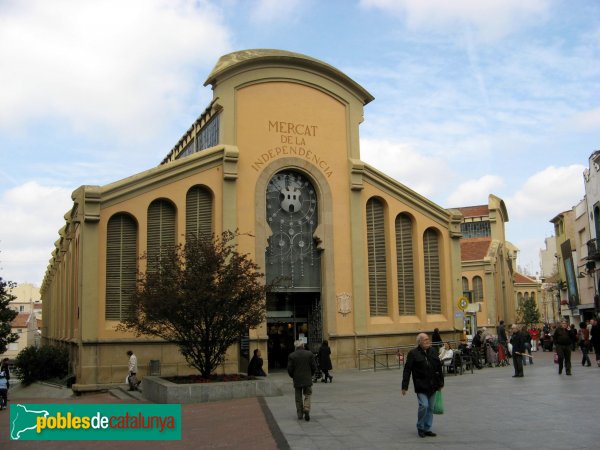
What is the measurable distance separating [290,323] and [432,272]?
24.3ft

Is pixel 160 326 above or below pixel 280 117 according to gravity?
below

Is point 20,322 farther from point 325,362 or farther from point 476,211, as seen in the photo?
point 325,362

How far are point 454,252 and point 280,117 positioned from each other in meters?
10.7

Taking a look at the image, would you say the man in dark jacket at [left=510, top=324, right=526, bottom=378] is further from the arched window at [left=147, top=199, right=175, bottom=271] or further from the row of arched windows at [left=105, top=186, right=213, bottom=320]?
the arched window at [left=147, top=199, right=175, bottom=271]

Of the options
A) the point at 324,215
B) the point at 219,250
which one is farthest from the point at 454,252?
the point at 219,250

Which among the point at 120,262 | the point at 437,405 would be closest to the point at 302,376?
the point at 437,405

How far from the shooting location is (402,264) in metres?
30.7

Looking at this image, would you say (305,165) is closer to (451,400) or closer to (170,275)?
(170,275)

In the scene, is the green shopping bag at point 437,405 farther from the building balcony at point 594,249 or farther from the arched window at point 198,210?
the building balcony at point 594,249

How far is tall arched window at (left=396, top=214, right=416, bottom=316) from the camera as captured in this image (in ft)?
100

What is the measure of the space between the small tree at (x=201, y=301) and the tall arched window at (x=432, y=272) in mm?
13440

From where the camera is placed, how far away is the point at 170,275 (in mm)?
19109

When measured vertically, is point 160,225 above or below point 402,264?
above

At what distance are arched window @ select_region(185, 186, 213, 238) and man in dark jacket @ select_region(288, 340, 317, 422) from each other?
40.7 ft
